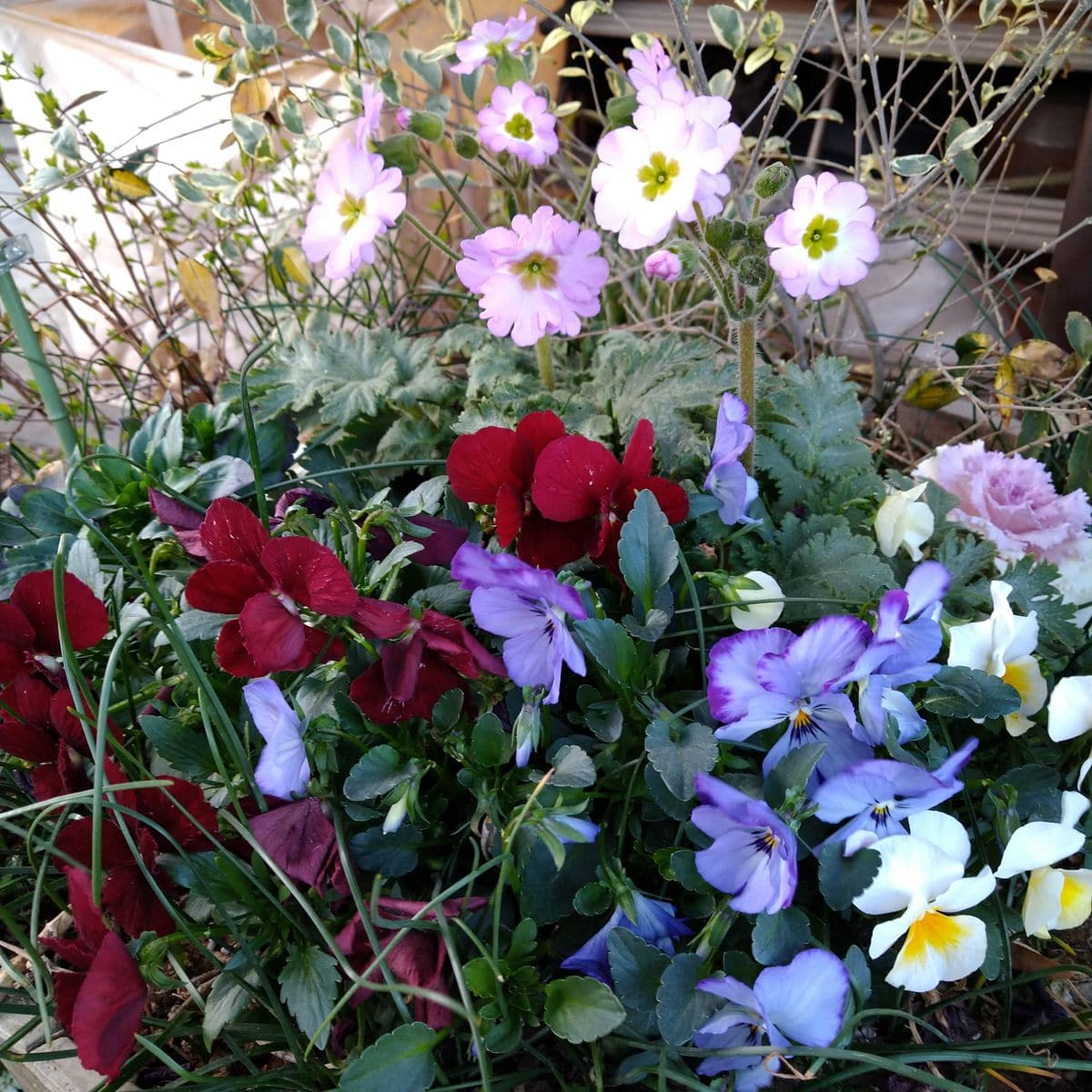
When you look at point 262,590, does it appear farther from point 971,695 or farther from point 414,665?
point 971,695

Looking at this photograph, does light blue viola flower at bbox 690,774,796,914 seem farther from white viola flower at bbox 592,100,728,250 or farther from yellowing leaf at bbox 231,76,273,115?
yellowing leaf at bbox 231,76,273,115

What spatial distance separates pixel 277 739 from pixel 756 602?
340 millimetres

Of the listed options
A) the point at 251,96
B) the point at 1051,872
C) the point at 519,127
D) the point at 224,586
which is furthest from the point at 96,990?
the point at 251,96

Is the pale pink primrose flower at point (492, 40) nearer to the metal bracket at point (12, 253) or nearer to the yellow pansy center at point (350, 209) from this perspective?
the yellow pansy center at point (350, 209)

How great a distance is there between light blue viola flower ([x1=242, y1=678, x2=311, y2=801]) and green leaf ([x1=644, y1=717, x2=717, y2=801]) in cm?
23

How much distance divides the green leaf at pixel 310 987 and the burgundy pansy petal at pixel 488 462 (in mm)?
325

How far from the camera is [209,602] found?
60 centimetres

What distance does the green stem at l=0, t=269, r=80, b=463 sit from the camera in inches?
38.9

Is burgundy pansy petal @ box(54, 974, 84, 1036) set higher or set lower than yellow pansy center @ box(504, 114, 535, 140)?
lower

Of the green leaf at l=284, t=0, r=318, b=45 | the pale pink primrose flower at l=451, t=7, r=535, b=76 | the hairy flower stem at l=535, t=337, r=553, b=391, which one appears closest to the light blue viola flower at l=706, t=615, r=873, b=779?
the hairy flower stem at l=535, t=337, r=553, b=391

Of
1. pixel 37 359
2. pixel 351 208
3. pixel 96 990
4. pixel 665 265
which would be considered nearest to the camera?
pixel 96 990

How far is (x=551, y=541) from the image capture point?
0.66m

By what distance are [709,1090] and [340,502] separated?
48 cm

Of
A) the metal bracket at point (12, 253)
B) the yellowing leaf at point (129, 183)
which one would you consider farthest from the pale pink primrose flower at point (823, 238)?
the yellowing leaf at point (129, 183)
